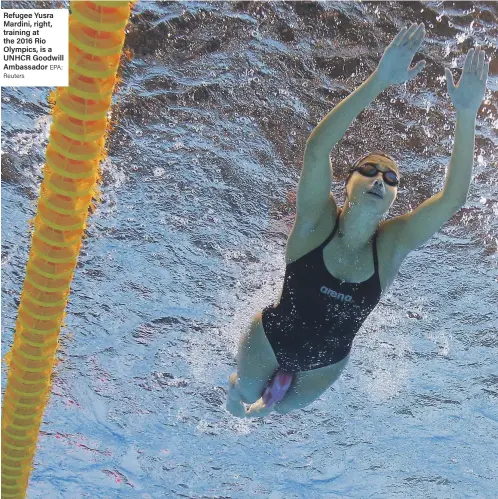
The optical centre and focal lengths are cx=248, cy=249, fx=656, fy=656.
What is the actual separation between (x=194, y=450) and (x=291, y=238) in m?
4.94

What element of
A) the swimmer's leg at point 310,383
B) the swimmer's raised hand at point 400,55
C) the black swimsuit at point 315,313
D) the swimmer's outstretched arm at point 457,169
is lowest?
the swimmer's leg at point 310,383

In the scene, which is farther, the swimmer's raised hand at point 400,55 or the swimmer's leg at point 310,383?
the swimmer's leg at point 310,383

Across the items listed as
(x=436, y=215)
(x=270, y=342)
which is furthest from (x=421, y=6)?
(x=270, y=342)

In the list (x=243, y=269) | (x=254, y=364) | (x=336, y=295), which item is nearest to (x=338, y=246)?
(x=336, y=295)

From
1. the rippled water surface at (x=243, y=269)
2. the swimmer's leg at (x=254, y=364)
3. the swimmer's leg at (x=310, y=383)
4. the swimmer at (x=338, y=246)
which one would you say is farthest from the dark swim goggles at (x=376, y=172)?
the rippled water surface at (x=243, y=269)

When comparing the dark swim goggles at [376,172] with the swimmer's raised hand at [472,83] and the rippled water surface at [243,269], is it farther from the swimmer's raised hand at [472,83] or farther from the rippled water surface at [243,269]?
the rippled water surface at [243,269]

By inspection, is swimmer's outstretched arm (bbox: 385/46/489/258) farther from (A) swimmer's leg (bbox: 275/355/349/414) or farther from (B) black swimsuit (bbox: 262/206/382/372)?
(A) swimmer's leg (bbox: 275/355/349/414)

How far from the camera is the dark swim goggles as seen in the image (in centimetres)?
331

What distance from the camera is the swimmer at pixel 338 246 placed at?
9.46ft

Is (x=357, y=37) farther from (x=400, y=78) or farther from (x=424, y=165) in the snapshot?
(x=400, y=78)

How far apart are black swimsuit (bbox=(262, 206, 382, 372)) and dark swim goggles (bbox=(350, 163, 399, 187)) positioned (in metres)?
0.32

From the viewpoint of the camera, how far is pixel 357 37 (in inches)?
193

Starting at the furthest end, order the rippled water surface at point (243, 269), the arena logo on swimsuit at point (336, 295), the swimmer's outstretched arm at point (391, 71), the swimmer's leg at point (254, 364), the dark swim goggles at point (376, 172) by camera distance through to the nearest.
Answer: the rippled water surface at point (243, 269) < the swimmer's leg at point (254, 364) < the arena logo on swimsuit at point (336, 295) < the dark swim goggles at point (376, 172) < the swimmer's outstretched arm at point (391, 71)

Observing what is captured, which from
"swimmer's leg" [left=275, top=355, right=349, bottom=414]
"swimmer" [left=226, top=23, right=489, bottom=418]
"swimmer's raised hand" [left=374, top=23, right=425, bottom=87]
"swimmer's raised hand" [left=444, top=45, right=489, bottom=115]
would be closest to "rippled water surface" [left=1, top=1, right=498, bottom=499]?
"swimmer" [left=226, top=23, right=489, bottom=418]
